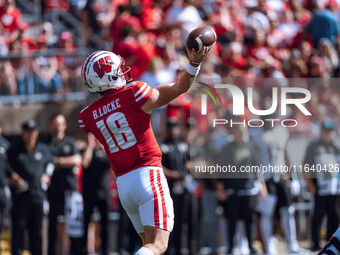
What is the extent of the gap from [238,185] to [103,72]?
4.96 m

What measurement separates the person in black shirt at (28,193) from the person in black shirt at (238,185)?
2.64m

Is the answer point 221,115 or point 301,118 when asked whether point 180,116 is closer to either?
point 221,115

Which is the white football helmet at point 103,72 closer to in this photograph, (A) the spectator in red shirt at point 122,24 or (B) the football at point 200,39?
(B) the football at point 200,39

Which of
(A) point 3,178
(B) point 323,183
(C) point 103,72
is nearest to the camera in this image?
(C) point 103,72

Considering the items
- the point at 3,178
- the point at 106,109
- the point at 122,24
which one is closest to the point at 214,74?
the point at 122,24

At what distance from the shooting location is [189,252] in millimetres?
11070

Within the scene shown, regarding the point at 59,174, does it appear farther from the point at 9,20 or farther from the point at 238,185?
the point at 9,20

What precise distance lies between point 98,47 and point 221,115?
289 centimetres

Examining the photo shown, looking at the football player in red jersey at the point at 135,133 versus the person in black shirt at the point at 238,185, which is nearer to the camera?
the football player in red jersey at the point at 135,133

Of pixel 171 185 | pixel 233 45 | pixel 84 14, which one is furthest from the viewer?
pixel 84 14

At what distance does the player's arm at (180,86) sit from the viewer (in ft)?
→ 21.1

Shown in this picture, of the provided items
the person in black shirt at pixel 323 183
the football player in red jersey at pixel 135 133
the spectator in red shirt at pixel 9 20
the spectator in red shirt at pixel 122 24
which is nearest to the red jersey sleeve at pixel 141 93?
the football player in red jersey at pixel 135 133

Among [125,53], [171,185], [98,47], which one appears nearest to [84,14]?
[98,47]

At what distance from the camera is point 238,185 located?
437 inches
